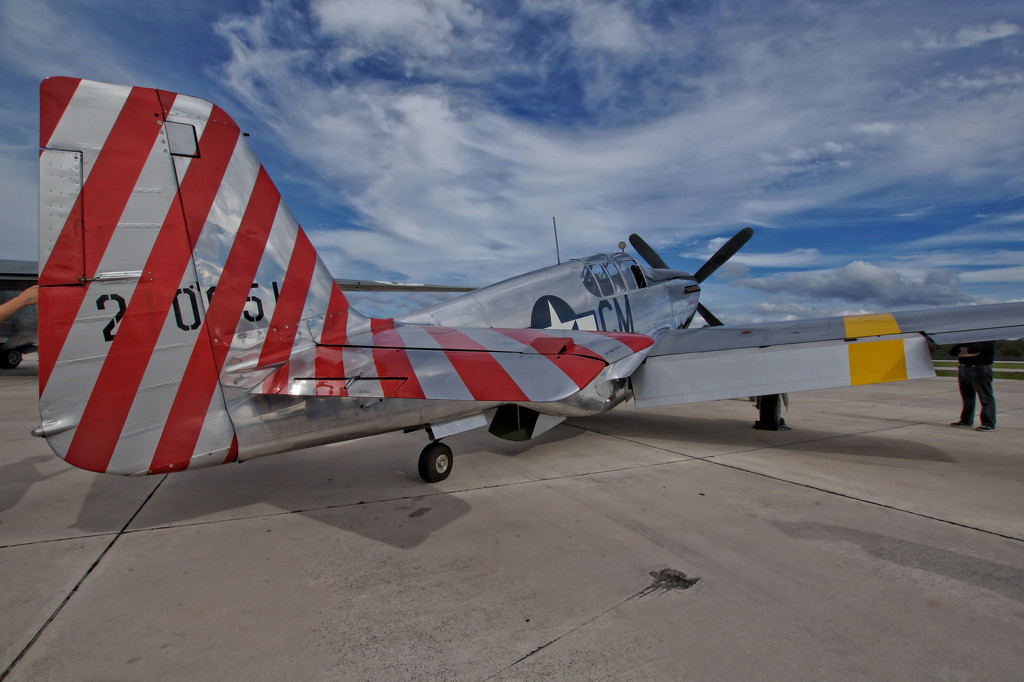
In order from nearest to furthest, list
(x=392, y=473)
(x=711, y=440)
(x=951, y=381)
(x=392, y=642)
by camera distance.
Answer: (x=392, y=642) → (x=392, y=473) → (x=711, y=440) → (x=951, y=381)

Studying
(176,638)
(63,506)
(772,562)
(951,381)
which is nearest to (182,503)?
(63,506)

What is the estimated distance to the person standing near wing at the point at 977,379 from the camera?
24.3ft

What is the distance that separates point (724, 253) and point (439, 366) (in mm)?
11028

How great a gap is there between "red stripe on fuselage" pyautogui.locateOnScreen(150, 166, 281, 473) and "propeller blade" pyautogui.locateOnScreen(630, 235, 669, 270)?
10356 millimetres

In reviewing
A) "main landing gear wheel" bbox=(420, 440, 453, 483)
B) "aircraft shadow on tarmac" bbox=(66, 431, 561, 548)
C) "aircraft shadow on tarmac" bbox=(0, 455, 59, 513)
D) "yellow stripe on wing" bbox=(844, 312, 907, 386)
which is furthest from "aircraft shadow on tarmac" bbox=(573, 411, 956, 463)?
"aircraft shadow on tarmac" bbox=(0, 455, 59, 513)

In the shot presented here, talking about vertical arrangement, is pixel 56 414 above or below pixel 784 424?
above

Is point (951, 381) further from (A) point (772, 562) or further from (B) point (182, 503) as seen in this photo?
(B) point (182, 503)

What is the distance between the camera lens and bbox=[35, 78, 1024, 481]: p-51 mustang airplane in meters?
2.92

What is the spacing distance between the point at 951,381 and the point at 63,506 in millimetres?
20641

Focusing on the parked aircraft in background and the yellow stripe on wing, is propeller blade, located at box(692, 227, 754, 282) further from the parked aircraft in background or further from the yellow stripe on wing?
the parked aircraft in background

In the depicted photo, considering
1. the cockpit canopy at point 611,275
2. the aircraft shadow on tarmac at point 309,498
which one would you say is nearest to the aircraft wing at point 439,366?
the aircraft shadow on tarmac at point 309,498

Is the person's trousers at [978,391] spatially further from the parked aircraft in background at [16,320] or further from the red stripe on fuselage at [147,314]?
the parked aircraft in background at [16,320]

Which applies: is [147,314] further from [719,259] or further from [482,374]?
[719,259]

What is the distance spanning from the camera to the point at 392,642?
95.5 inches
